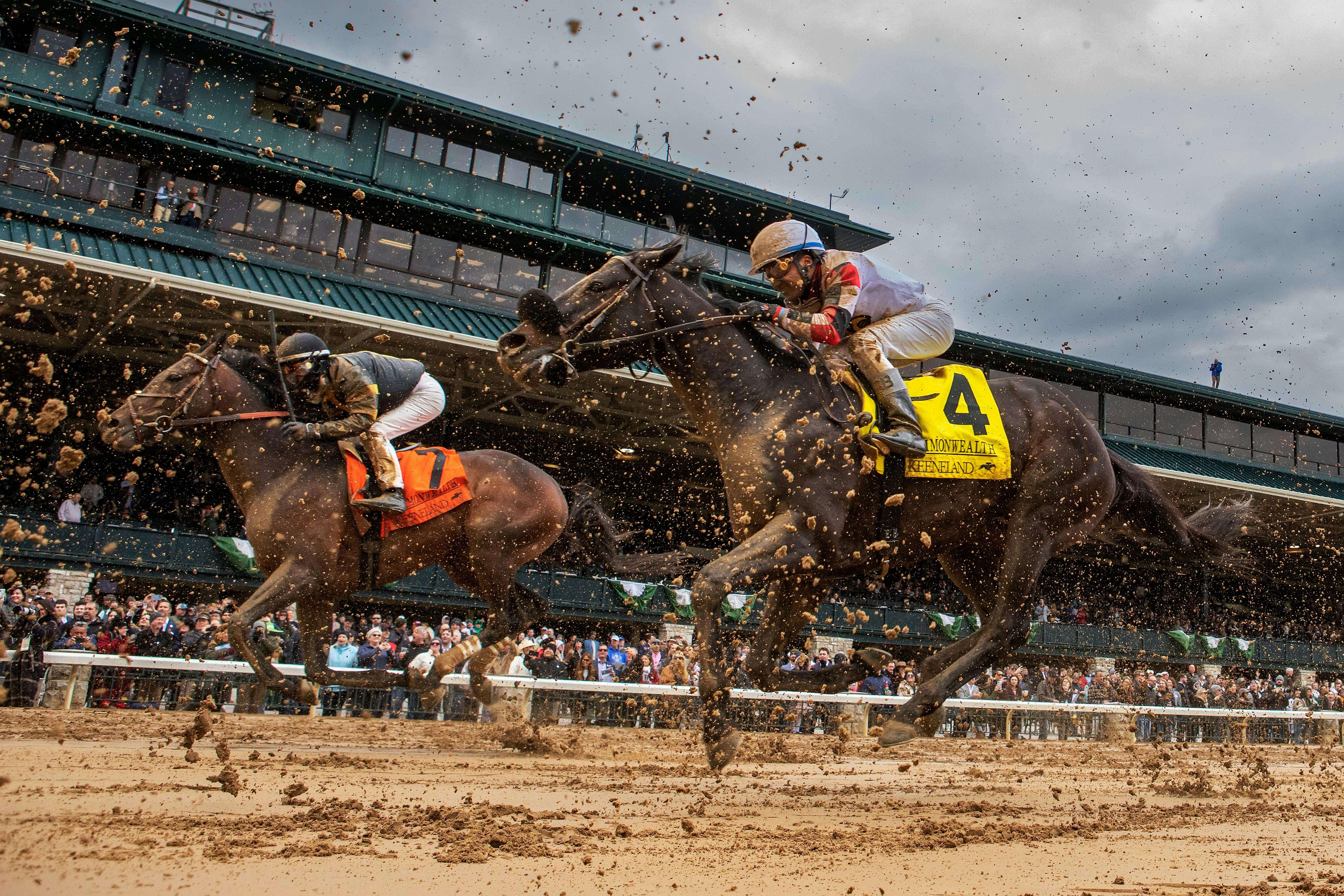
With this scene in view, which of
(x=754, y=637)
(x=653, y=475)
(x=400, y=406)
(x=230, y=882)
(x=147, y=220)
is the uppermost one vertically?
(x=147, y=220)

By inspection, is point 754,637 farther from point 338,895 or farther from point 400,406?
point 400,406

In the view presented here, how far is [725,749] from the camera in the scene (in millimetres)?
3947

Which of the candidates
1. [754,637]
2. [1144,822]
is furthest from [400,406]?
[1144,822]

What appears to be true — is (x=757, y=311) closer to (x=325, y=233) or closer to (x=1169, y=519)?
(x=1169, y=519)

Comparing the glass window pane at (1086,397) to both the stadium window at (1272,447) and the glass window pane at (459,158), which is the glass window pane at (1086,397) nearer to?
the stadium window at (1272,447)

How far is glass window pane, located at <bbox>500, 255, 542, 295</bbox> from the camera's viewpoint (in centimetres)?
2069

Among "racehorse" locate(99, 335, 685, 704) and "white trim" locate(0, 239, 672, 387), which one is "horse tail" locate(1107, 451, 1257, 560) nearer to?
"racehorse" locate(99, 335, 685, 704)

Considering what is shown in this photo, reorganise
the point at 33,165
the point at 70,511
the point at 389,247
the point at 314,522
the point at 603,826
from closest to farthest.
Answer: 1. the point at 603,826
2. the point at 314,522
3. the point at 70,511
4. the point at 33,165
5. the point at 389,247

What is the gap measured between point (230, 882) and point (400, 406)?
424cm

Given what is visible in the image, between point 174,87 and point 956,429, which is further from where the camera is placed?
point 174,87

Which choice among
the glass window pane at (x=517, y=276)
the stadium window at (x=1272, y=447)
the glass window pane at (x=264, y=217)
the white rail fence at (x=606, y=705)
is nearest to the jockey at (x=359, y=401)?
the white rail fence at (x=606, y=705)

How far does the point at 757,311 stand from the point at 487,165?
19.0 m

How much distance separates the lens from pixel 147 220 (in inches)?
659

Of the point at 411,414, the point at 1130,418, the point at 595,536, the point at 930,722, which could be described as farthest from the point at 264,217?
the point at 1130,418
